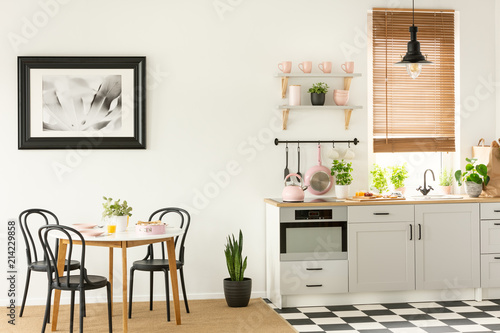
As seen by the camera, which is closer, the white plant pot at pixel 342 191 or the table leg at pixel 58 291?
the table leg at pixel 58 291

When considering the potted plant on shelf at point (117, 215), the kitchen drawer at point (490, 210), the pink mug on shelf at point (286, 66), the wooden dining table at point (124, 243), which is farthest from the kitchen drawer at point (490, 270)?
the potted plant on shelf at point (117, 215)

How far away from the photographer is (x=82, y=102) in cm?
537

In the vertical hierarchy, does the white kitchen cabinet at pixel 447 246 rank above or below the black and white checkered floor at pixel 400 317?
above

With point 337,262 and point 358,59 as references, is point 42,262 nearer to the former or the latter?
point 337,262

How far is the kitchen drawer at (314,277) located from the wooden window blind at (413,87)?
1233 mm

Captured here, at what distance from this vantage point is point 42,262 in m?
4.89

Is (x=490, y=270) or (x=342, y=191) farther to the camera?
(x=342, y=191)

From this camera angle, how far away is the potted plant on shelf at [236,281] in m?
5.22

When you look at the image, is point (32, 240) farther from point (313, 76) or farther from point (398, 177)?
point (398, 177)

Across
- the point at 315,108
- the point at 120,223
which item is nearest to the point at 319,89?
the point at 315,108

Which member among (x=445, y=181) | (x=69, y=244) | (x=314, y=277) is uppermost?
(x=445, y=181)

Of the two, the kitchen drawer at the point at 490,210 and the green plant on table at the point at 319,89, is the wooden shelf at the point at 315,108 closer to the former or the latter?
the green plant on table at the point at 319,89

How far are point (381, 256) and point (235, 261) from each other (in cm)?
122

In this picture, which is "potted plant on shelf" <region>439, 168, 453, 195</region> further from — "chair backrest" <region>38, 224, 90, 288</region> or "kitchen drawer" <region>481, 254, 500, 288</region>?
"chair backrest" <region>38, 224, 90, 288</region>
